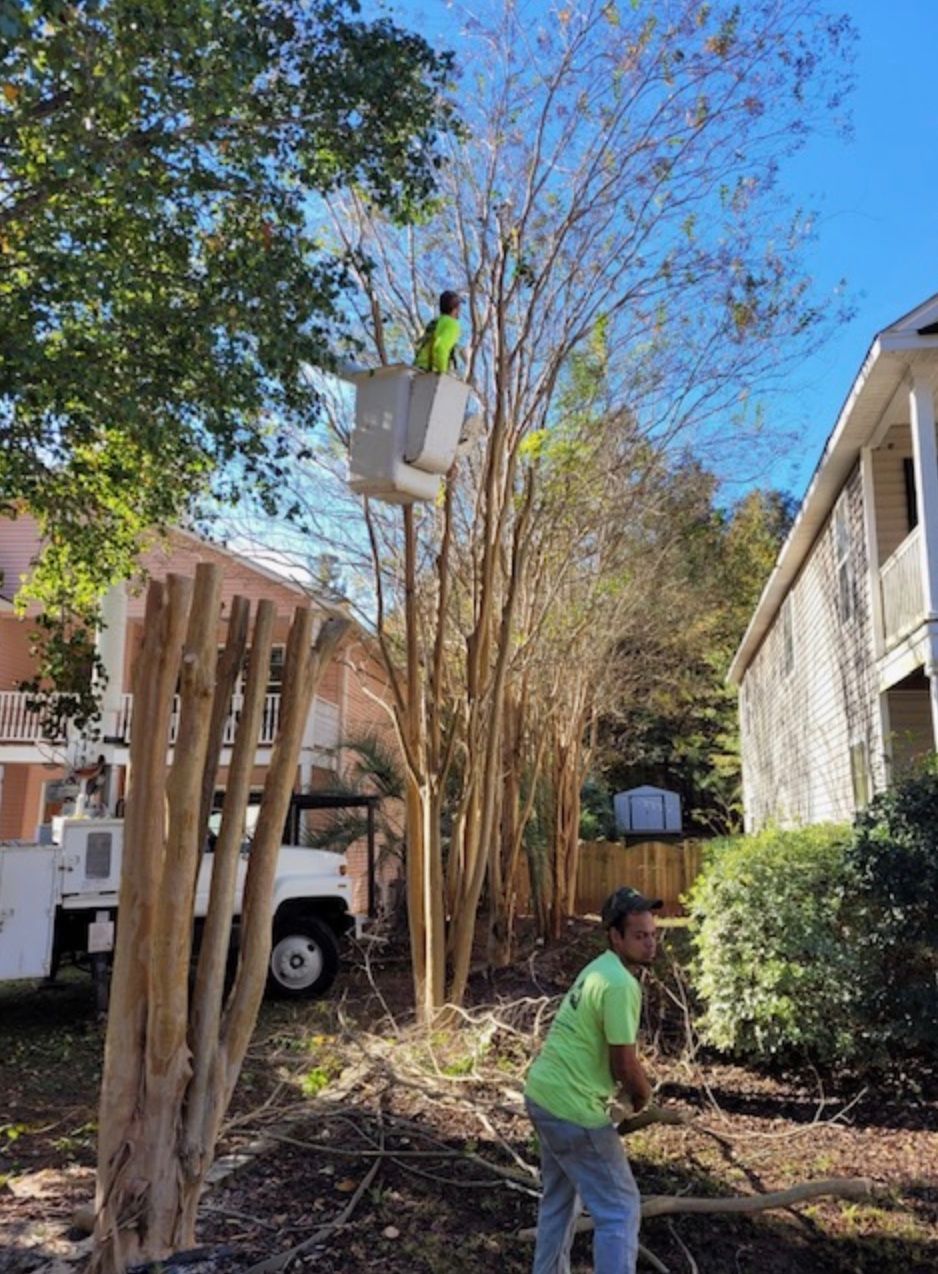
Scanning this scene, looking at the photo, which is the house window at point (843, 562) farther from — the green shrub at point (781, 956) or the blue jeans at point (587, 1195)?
the blue jeans at point (587, 1195)

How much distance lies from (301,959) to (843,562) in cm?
811

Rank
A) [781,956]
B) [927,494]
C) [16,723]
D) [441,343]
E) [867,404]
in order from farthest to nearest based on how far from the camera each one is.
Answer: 1. [16,723]
2. [867,404]
3. [927,494]
4. [781,956]
5. [441,343]

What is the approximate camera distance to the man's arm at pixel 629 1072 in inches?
128

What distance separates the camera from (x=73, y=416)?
726cm

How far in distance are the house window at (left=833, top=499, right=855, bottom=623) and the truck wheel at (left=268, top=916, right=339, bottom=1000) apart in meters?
7.46

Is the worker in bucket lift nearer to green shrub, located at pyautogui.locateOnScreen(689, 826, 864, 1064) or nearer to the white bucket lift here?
the white bucket lift

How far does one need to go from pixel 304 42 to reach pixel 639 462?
18.1 ft

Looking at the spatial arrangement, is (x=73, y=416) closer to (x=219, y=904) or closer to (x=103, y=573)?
(x=103, y=573)

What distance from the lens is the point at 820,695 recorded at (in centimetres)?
1480

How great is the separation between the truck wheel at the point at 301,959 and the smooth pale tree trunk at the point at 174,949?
732 cm

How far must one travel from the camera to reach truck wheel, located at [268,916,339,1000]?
10867 millimetres

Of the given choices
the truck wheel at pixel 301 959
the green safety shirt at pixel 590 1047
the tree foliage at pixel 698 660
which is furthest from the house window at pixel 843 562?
the green safety shirt at pixel 590 1047

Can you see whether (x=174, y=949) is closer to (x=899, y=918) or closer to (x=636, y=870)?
(x=899, y=918)

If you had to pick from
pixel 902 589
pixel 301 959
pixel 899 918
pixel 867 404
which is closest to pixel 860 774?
pixel 902 589
